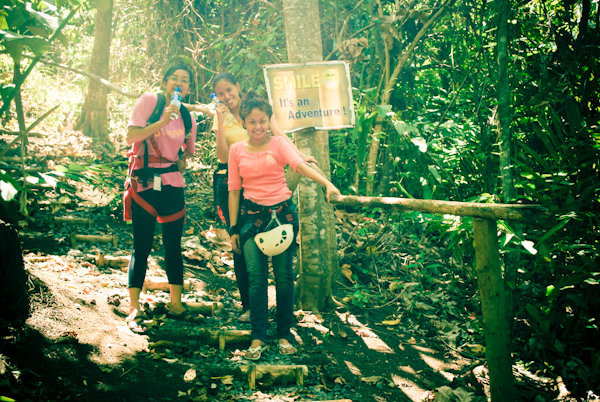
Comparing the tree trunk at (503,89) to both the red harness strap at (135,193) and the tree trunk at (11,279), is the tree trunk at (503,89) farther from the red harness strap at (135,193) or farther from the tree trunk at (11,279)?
the tree trunk at (11,279)

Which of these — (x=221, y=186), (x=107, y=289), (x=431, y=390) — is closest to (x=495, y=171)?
(x=431, y=390)

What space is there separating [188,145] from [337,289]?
216cm

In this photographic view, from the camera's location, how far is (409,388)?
127 inches

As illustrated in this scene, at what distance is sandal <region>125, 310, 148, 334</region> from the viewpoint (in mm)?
3393

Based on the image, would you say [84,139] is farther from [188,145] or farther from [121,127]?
[188,145]

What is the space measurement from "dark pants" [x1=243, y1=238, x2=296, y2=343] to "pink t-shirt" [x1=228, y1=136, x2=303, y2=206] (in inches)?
13.5

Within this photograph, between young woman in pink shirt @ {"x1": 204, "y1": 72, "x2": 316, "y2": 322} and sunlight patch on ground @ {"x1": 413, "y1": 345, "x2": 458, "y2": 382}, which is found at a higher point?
young woman in pink shirt @ {"x1": 204, "y1": 72, "x2": 316, "y2": 322}

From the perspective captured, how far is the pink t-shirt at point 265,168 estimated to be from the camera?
3451mm

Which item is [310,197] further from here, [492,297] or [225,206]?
[492,297]

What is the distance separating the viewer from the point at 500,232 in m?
3.64

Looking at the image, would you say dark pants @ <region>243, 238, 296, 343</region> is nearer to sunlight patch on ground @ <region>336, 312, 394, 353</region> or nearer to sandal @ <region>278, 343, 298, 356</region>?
sandal @ <region>278, 343, 298, 356</region>

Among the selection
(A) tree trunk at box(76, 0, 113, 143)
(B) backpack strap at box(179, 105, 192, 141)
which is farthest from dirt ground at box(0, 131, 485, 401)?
(A) tree trunk at box(76, 0, 113, 143)

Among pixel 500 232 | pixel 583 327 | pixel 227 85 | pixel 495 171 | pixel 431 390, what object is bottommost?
pixel 431 390

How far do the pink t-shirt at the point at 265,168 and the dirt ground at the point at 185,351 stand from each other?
1074 mm
